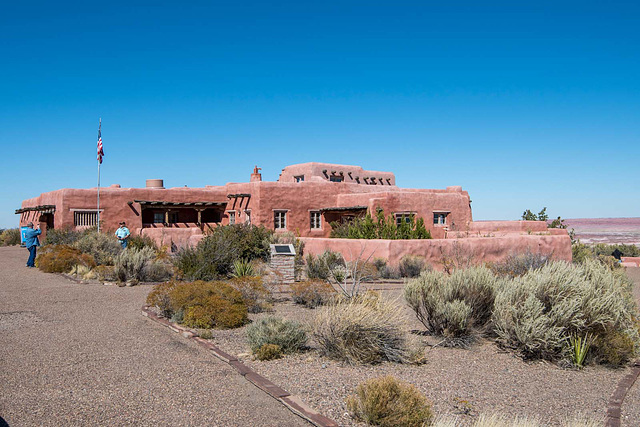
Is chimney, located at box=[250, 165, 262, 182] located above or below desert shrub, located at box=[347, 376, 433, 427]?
above

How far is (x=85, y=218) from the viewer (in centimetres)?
2691

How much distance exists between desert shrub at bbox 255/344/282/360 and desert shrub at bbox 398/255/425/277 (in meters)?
9.66

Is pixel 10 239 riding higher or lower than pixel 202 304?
higher

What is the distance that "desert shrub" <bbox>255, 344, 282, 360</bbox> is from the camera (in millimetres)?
6889

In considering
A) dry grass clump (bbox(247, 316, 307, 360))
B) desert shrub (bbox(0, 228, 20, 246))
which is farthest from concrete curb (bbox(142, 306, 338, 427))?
desert shrub (bbox(0, 228, 20, 246))

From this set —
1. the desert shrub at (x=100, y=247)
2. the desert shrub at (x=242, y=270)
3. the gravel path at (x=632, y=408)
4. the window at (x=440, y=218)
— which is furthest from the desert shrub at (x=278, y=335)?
the window at (x=440, y=218)

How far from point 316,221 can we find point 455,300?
804 inches

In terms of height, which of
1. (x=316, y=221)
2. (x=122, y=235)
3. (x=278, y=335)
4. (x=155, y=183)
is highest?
(x=155, y=183)

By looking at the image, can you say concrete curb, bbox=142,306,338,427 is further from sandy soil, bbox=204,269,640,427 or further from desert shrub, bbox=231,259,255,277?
desert shrub, bbox=231,259,255,277

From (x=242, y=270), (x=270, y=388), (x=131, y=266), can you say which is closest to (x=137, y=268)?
(x=131, y=266)

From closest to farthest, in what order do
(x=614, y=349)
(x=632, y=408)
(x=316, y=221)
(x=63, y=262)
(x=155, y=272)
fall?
(x=632, y=408), (x=614, y=349), (x=155, y=272), (x=63, y=262), (x=316, y=221)

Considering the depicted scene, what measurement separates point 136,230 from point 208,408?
23706 mm

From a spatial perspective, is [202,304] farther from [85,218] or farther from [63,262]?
[85,218]

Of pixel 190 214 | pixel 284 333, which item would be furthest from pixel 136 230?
pixel 284 333
